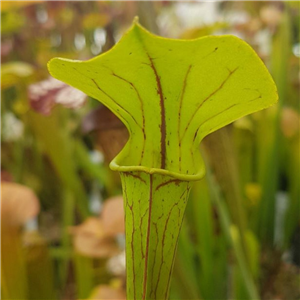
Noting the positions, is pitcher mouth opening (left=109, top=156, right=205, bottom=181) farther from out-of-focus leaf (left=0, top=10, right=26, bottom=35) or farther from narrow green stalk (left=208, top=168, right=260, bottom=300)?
out-of-focus leaf (left=0, top=10, right=26, bottom=35)

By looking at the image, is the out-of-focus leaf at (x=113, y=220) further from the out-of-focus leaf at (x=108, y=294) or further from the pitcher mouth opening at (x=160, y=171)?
the pitcher mouth opening at (x=160, y=171)

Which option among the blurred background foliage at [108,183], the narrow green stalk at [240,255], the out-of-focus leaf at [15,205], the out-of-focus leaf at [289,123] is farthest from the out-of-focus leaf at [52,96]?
the out-of-focus leaf at [289,123]

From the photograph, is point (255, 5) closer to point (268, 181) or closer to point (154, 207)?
point (268, 181)

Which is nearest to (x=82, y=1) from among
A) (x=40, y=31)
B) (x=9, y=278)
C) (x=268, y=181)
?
(x=40, y=31)

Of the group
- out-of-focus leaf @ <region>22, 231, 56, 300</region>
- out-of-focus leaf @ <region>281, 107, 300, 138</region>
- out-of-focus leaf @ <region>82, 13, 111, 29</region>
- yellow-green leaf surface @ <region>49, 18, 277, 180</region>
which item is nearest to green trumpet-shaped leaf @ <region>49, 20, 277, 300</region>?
yellow-green leaf surface @ <region>49, 18, 277, 180</region>

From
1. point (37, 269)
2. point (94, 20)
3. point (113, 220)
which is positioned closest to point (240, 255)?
point (113, 220)

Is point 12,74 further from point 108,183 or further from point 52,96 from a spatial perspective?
point 108,183
